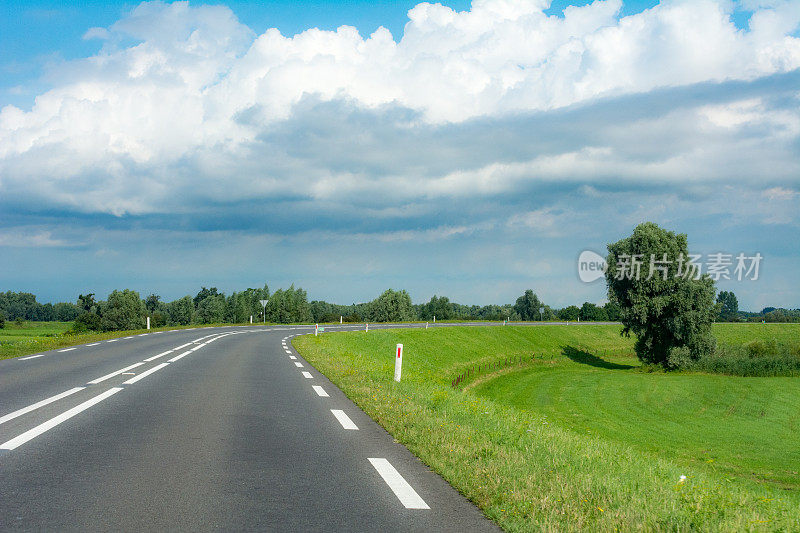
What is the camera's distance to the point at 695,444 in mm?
23547

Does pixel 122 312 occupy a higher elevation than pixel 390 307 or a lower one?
lower

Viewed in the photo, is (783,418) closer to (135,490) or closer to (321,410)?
(321,410)

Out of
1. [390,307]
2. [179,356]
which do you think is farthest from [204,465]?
[390,307]

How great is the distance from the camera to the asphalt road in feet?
14.5

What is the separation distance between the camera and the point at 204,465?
19.7 ft

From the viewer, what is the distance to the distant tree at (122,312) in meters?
114

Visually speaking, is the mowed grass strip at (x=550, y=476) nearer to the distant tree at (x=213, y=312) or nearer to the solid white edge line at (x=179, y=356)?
the solid white edge line at (x=179, y=356)

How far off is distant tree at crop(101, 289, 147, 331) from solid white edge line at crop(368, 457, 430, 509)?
11791 centimetres

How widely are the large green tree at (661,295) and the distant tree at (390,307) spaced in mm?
68271

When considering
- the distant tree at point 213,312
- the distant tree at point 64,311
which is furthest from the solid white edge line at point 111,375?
the distant tree at point 64,311

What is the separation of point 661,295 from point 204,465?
5190 centimetres

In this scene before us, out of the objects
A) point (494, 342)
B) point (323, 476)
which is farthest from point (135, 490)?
point (494, 342)

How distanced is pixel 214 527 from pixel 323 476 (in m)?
1.63

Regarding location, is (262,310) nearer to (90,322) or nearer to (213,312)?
(213,312)
